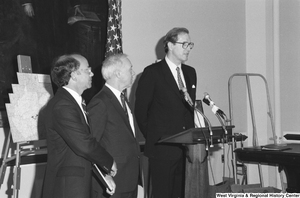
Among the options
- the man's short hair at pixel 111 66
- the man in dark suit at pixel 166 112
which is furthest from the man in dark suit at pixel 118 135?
the man in dark suit at pixel 166 112

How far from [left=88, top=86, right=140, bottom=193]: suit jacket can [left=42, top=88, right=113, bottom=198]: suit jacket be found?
30 cm

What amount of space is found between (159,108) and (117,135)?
87cm

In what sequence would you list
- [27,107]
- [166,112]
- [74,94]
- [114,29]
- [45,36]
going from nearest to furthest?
[74,94]
[27,107]
[166,112]
[45,36]
[114,29]

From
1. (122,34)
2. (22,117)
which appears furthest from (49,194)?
(122,34)

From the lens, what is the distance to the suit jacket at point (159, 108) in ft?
12.6

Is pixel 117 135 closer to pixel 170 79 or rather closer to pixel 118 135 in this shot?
pixel 118 135

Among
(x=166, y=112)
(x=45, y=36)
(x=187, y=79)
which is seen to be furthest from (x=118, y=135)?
(x=45, y=36)

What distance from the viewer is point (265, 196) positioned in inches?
130

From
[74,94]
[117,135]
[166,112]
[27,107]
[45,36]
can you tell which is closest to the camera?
[74,94]

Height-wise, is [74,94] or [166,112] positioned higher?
[74,94]

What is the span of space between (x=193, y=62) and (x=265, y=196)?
3117 millimetres

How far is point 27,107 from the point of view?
343 centimetres

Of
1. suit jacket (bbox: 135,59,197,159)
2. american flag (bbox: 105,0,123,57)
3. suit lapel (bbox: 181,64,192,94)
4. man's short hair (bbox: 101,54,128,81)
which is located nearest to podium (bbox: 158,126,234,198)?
suit jacket (bbox: 135,59,197,159)

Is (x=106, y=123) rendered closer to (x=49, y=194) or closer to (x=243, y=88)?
(x=49, y=194)
